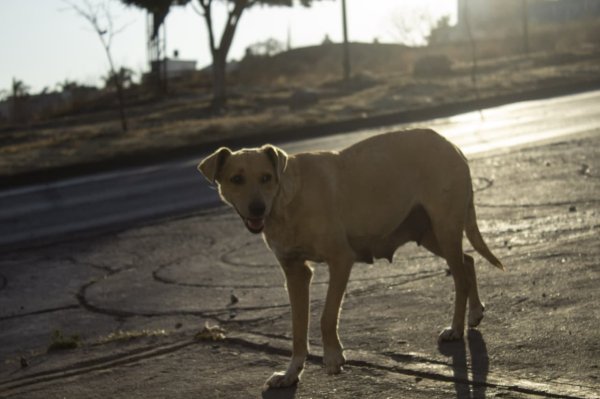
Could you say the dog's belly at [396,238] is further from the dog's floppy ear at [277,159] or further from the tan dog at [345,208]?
the dog's floppy ear at [277,159]

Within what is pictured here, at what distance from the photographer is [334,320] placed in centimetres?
594

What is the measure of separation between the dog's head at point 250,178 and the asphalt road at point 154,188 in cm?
710

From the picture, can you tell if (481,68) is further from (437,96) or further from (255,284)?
(255,284)

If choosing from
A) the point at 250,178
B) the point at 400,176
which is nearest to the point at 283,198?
the point at 250,178

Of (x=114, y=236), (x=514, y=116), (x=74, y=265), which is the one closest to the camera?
(x=74, y=265)

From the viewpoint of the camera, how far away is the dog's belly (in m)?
6.40

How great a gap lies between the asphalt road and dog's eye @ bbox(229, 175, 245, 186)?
7.16 meters

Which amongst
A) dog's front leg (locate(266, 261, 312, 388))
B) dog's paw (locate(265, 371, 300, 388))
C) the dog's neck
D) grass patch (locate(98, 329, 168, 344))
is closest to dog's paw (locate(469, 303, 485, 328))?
dog's front leg (locate(266, 261, 312, 388))

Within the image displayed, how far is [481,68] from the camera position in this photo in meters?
41.7

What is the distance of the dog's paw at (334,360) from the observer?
19.3 ft

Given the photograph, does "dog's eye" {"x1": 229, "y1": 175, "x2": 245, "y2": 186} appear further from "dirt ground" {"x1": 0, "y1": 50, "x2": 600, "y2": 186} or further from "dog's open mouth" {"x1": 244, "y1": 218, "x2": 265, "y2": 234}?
"dirt ground" {"x1": 0, "y1": 50, "x2": 600, "y2": 186}

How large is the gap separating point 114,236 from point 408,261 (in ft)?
14.9

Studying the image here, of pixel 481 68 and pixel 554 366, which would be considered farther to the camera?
pixel 481 68

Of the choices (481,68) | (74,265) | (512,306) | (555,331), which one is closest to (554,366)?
(555,331)
